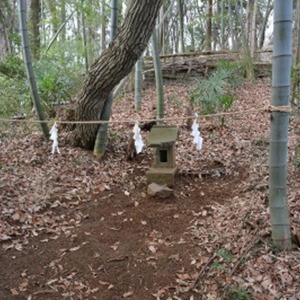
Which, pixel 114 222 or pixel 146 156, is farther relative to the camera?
pixel 146 156

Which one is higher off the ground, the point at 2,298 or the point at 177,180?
the point at 177,180

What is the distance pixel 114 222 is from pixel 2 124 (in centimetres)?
320

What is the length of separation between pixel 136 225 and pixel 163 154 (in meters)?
1.07

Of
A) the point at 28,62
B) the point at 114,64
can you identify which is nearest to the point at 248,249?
the point at 114,64

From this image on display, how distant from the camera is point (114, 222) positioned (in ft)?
11.3

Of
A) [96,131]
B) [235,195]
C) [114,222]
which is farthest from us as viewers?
[96,131]

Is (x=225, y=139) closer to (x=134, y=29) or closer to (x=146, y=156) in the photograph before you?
(x=146, y=156)

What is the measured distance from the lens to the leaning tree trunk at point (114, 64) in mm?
3957

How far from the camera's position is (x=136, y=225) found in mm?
3395

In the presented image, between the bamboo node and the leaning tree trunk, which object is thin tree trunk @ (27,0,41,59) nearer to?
the leaning tree trunk

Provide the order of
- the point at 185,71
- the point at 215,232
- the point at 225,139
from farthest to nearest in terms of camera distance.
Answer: the point at 185,71, the point at 225,139, the point at 215,232

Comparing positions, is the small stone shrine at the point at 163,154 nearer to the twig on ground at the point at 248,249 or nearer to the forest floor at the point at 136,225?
the forest floor at the point at 136,225

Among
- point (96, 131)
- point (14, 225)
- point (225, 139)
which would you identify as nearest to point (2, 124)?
point (96, 131)

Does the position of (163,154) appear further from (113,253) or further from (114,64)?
(113,253)
